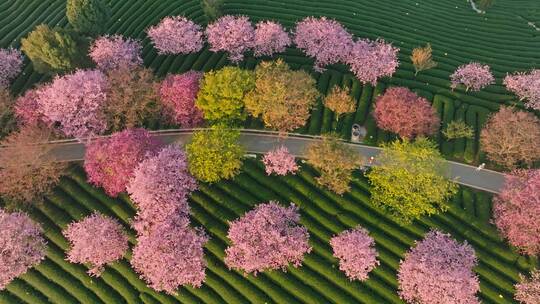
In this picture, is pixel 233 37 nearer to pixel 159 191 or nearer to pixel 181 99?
pixel 181 99

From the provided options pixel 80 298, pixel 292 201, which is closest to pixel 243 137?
pixel 292 201

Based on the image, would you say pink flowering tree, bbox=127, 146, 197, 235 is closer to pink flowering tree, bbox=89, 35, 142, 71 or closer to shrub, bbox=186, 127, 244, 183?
shrub, bbox=186, 127, 244, 183

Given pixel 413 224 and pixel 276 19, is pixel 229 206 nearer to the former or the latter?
pixel 413 224

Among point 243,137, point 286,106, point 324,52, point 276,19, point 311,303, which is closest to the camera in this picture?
point 311,303

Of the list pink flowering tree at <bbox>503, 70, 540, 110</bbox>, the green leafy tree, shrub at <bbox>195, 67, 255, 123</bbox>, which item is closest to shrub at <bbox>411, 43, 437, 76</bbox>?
pink flowering tree at <bbox>503, 70, 540, 110</bbox>

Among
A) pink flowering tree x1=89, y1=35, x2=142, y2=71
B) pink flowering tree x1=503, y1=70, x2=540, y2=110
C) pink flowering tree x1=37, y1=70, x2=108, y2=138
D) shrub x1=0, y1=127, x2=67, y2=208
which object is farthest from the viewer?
pink flowering tree x1=89, y1=35, x2=142, y2=71

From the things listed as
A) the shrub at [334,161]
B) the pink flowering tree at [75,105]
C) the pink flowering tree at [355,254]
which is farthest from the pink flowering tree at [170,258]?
the pink flowering tree at [75,105]
